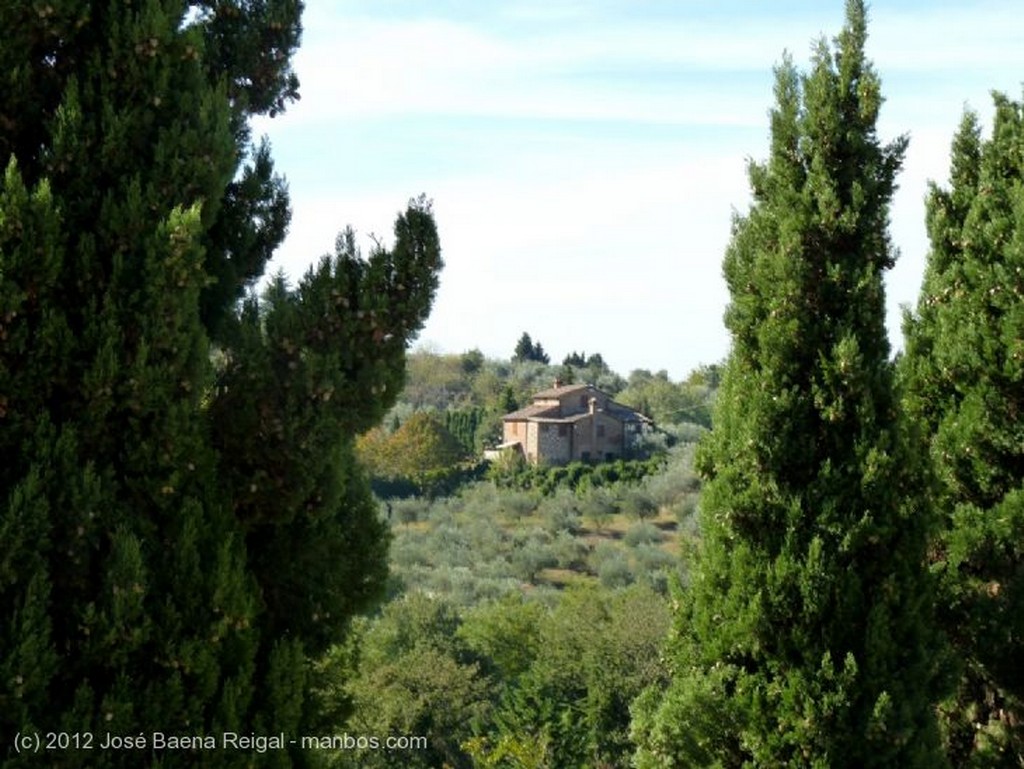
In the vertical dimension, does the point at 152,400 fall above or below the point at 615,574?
above

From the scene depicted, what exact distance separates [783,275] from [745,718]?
6.87ft

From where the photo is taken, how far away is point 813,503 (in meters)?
5.11

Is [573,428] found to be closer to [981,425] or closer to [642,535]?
[642,535]

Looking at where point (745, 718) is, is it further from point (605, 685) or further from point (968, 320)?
point (605, 685)

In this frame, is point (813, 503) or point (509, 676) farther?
point (509, 676)

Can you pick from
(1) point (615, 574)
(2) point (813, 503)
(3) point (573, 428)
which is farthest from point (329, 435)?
(3) point (573, 428)

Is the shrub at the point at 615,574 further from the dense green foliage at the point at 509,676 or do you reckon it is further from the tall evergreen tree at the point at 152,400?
the tall evergreen tree at the point at 152,400

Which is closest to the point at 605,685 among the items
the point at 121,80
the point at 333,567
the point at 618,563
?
the point at 618,563

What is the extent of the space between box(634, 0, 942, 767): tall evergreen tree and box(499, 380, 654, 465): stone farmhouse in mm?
38565

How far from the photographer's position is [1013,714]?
227 inches

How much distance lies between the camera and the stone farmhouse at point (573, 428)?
44.7 meters

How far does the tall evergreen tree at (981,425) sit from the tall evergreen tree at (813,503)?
2.45 feet

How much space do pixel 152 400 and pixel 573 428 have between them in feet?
137

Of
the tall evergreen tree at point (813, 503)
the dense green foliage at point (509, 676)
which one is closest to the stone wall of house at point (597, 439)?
the dense green foliage at point (509, 676)
